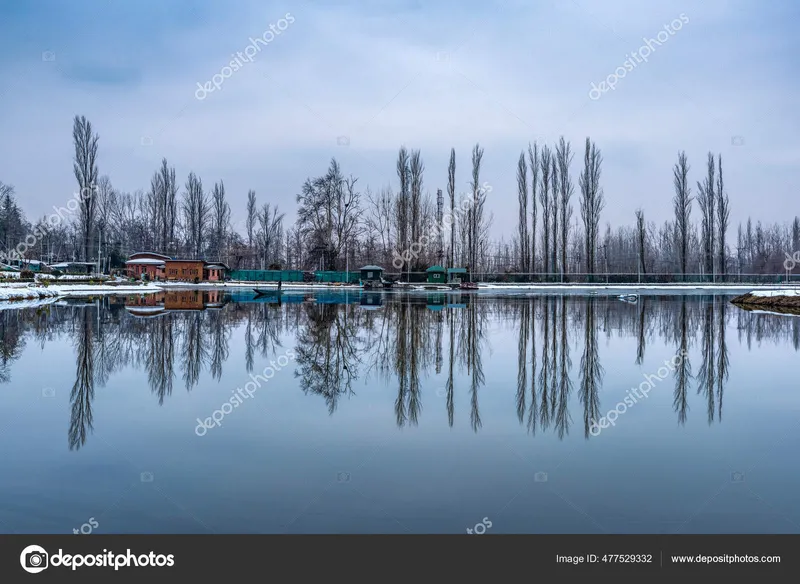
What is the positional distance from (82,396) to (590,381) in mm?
7193

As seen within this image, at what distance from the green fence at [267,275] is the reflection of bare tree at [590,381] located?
55.5m

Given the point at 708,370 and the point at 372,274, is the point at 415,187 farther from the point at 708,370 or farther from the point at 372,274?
the point at 708,370

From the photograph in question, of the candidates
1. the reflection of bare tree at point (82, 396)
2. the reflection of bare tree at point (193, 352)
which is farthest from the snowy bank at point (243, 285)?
the reflection of bare tree at point (82, 396)

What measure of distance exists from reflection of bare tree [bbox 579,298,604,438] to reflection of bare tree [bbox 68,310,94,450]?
527 centimetres

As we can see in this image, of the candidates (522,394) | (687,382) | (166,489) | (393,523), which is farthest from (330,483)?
(687,382)

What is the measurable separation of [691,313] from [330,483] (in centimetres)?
2318

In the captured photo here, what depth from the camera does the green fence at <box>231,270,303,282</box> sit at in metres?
69.4

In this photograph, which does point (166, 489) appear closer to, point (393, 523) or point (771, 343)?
point (393, 523)

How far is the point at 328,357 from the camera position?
1268cm

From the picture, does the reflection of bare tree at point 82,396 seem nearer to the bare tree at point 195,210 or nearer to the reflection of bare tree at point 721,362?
the reflection of bare tree at point 721,362

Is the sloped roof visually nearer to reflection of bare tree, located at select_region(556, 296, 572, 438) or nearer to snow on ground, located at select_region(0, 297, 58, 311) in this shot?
snow on ground, located at select_region(0, 297, 58, 311)

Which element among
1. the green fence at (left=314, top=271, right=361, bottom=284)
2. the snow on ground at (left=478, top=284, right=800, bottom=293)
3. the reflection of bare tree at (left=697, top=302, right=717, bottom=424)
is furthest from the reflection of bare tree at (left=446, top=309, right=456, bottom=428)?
the green fence at (left=314, top=271, right=361, bottom=284)
